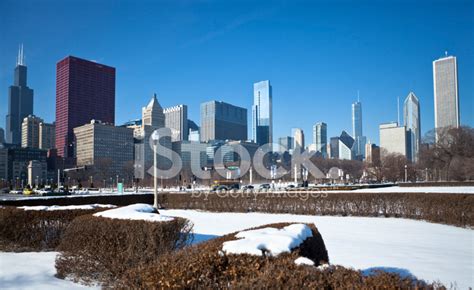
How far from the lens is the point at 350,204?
2253 cm

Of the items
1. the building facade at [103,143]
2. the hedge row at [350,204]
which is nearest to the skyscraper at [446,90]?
the building facade at [103,143]

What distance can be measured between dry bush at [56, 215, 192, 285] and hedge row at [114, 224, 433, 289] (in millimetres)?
2602

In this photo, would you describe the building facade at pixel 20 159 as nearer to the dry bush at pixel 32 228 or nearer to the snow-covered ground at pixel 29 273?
the dry bush at pixel 32 228

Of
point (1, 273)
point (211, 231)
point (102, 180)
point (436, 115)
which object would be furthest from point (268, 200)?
point (436, 115)

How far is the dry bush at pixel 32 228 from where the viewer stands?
32.5 ft

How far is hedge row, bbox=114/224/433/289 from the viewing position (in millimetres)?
3188

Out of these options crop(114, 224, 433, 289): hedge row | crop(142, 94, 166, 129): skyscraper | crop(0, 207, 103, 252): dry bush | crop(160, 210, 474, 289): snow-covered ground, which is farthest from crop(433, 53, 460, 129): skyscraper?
crop(114, 224, 433, 289): hedge row

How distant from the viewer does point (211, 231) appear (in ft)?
49.9

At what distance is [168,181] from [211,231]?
9610 cm

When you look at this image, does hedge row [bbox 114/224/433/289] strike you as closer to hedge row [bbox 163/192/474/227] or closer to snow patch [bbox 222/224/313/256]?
snow patch [bbox 222/224/313/256]

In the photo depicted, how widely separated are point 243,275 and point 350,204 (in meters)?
20.3

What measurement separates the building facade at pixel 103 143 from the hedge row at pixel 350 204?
3998 inches

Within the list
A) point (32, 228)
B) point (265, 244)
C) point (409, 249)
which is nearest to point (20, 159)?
point (32, 228)

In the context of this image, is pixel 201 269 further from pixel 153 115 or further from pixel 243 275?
pixel 153 115
